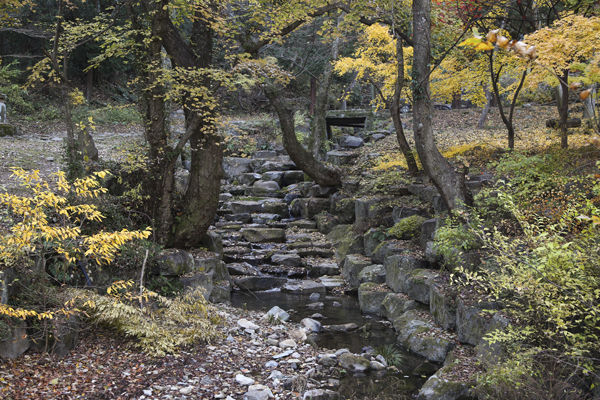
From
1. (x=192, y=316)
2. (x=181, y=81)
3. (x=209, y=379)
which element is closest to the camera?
(x=209, y=379)

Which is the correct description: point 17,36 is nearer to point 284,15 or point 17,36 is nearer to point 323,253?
point 284,15

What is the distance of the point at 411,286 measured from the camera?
7523mm

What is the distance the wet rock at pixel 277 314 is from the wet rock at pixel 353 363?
70.6 inches

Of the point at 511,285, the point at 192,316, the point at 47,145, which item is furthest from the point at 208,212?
the point at 47,145

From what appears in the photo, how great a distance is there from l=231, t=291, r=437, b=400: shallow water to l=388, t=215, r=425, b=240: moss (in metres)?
1.61

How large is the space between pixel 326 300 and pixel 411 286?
205 cm

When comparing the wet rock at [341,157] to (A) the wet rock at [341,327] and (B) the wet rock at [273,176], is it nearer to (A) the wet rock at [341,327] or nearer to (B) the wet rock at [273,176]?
(B) the wet rock at [273,176]

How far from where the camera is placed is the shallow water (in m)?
5.33

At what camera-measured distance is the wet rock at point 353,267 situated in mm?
9633

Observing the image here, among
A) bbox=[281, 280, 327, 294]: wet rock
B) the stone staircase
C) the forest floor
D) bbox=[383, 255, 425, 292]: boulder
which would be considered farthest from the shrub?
bbox=[383, 255, 425, 292]: boulder

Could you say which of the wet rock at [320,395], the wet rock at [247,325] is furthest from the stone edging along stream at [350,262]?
the wet rock at [247,325]

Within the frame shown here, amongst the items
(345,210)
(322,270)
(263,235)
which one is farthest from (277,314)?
(345,210)

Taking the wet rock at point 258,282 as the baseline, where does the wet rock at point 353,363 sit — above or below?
above

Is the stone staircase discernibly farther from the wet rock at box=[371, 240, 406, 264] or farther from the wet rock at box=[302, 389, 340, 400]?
the wet rock at box=[302, 389, 340, 400]
